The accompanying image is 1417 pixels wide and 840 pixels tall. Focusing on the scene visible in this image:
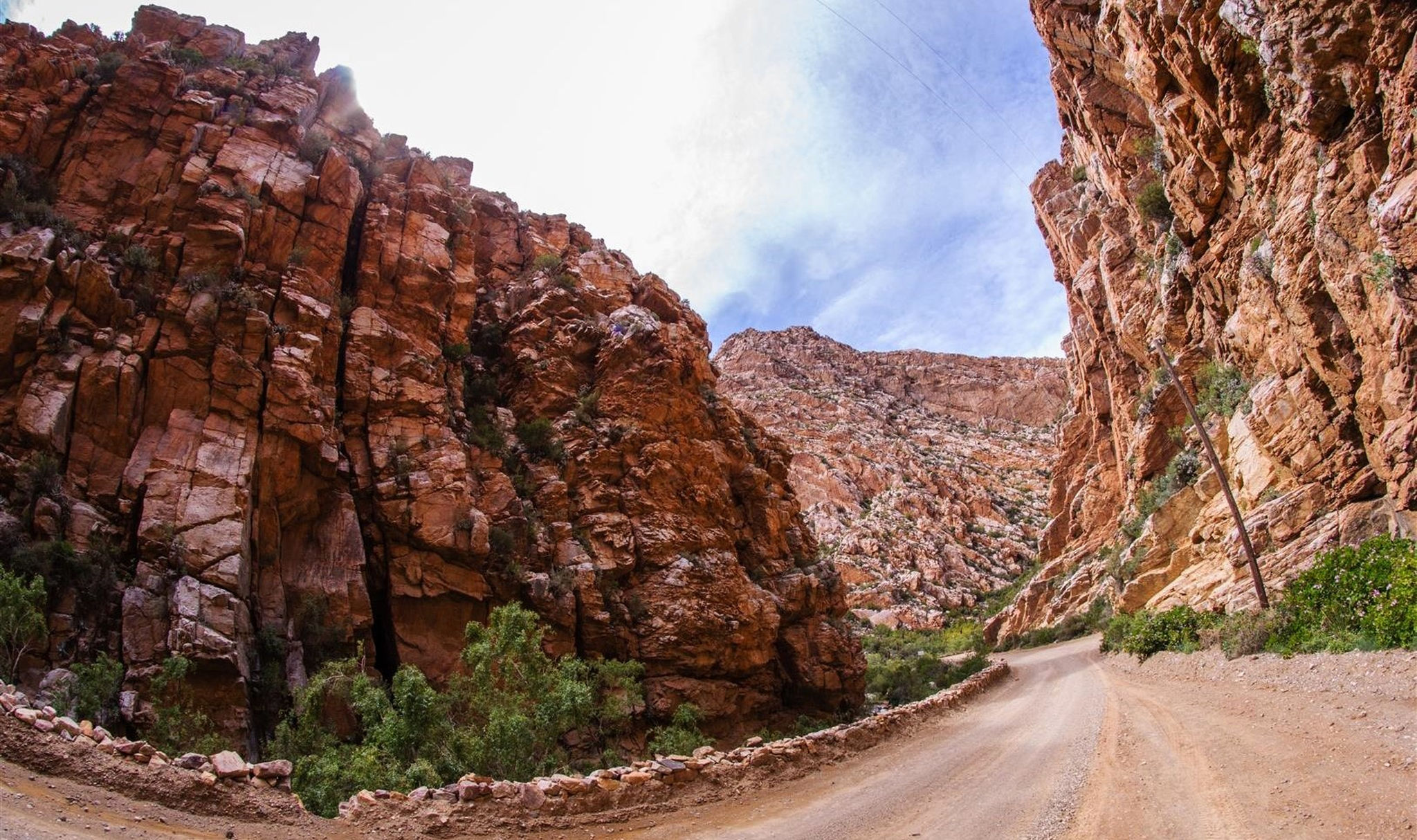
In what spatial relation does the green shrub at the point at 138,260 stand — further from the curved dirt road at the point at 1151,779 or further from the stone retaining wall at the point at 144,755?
the curved dirt road at the point at 1151,779

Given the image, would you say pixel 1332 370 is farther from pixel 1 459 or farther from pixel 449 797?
pixel 1 459

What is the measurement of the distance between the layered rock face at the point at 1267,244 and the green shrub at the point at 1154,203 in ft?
0.33

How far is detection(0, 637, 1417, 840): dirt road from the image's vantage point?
6352 millimetres

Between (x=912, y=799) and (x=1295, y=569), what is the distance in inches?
585

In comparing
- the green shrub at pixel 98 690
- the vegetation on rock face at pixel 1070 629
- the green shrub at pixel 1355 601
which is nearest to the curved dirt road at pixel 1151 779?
the green shrub at pixel 1355 601

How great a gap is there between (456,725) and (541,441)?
13.4 meters

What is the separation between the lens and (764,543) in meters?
28.8

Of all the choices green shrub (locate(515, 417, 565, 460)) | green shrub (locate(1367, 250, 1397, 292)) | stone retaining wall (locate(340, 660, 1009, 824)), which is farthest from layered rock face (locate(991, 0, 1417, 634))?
green shrub (locate(515, 417, 565, 460))

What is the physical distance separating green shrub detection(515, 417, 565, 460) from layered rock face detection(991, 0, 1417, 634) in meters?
21.7

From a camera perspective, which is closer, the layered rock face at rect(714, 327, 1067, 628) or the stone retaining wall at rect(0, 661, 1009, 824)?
the stone retaining wall at rect(0, 661, 1009, 824)

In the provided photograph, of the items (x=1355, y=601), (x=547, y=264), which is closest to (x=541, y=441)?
(x=547, y=264)

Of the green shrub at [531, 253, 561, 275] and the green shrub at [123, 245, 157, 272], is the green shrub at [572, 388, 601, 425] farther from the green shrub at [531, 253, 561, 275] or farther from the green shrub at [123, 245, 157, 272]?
the green shrub at [123, 245, 157, 272]

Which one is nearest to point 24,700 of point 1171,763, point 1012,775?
point 1012,775

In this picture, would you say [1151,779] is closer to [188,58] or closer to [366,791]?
[366,791]
